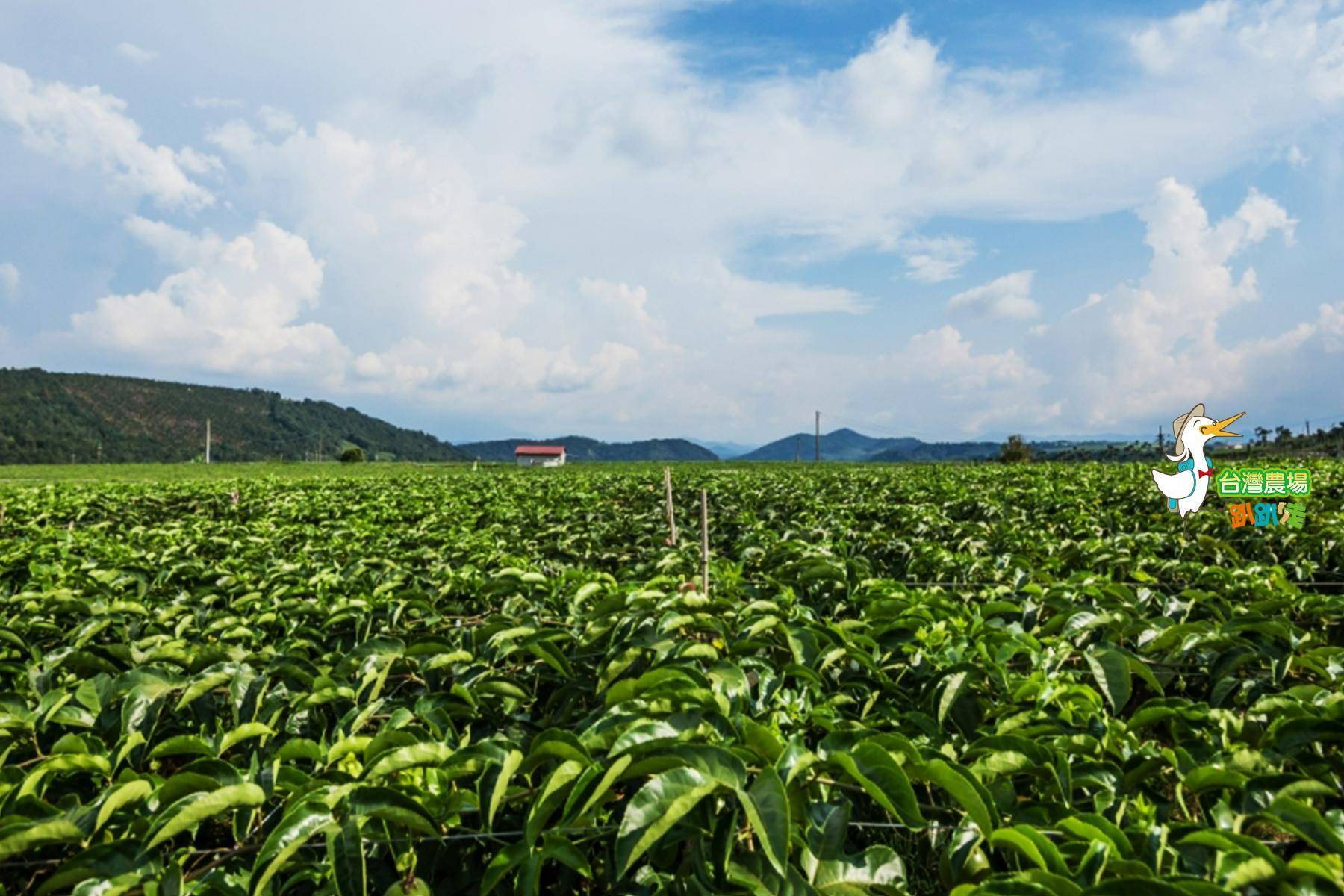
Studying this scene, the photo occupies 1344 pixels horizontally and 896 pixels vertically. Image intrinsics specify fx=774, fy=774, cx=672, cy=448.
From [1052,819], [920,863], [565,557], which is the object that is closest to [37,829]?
[920,863]

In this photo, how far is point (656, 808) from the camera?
140cm

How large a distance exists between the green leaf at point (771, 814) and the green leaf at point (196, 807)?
118 cm

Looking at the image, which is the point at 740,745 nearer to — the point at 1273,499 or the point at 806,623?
the point at 806,623

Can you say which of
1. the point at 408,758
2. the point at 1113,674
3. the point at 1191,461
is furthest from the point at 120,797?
the point at 1191,461

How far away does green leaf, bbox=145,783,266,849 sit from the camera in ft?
5.55

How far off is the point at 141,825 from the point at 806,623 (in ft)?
6.39

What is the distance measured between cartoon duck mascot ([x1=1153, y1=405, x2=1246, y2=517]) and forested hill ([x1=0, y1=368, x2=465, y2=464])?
374 feet

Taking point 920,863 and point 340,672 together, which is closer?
point 920,863

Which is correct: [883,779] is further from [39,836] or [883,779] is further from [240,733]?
[39,836]

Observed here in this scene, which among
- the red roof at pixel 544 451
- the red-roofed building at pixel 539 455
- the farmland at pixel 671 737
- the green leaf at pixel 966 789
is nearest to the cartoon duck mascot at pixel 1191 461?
the farmland at pixel 671 737

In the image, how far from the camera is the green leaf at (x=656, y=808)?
1.37 metres

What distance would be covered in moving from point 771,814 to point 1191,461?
9.26 metres

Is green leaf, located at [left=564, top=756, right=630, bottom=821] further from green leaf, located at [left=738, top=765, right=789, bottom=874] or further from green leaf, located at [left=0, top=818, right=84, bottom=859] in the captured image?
green leaf, located at [left=0, top=818, right=84, bottom=859]

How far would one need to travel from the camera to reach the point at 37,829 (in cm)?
179
